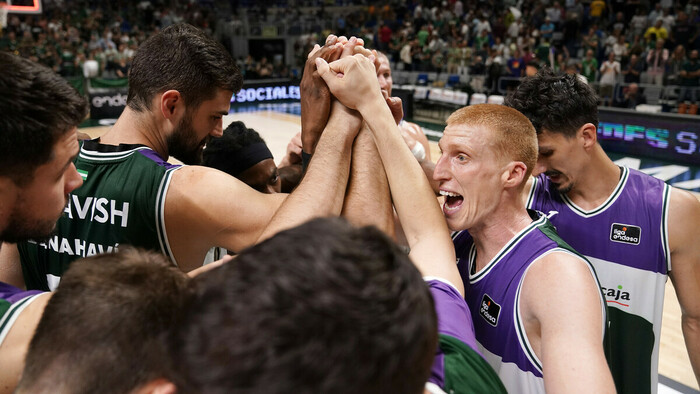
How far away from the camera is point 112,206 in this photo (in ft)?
6.49

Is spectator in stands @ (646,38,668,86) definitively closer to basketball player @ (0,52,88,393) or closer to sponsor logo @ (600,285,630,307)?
sponsor logo @ (600,285,630,307)

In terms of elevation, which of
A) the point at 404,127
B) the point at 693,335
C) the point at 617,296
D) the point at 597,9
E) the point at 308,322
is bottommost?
the point at 693,335

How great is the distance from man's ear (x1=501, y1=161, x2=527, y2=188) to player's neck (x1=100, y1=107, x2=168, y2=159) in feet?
4.49

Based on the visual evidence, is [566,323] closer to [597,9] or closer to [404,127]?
[404,127]

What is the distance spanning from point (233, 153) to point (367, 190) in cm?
153

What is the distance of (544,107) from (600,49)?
571 inches

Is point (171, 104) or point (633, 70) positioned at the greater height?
point (633, 70)

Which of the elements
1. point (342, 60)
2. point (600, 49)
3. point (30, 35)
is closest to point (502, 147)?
point (342, 60)

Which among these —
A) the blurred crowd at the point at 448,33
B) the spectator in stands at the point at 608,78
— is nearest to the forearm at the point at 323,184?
the blurred crowd at the point at 448,33

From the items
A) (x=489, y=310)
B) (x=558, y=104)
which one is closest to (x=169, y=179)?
(x=489, y=310)

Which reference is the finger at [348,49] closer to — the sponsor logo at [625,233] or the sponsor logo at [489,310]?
the sponsor logo at [489,310]

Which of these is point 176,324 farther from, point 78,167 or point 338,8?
point 338,8

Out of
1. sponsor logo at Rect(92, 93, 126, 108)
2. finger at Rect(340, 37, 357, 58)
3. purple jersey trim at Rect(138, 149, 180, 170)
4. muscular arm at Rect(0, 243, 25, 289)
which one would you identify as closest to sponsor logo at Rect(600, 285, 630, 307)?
finger at Rect(340, 37, 357, 58)

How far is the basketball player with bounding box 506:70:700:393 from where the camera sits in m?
2.38
